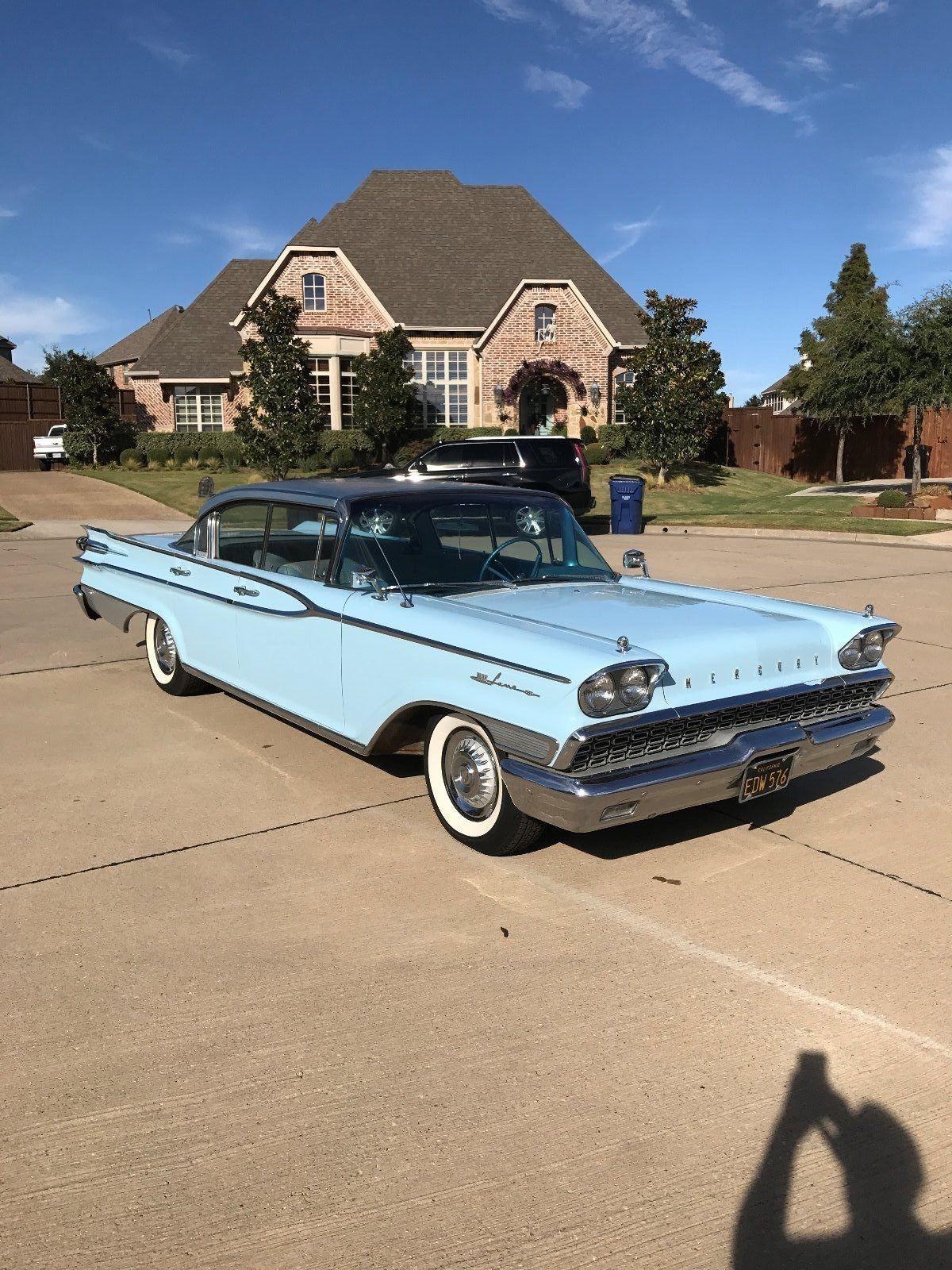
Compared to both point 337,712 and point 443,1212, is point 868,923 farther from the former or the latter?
point 337,712

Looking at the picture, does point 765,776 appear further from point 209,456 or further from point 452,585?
point 209,456

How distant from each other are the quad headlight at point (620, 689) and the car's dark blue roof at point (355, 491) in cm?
187

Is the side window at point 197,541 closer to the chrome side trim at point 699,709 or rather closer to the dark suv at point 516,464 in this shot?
the chrome side trim at point 699,709

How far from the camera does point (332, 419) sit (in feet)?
112

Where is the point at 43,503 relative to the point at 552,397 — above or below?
below

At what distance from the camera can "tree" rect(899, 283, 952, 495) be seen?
25109 mm

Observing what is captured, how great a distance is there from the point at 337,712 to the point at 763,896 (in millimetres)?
2096

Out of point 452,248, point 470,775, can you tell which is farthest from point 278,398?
point 470,775

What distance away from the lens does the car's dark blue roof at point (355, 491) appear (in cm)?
540

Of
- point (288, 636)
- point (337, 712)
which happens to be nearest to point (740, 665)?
point (337, 712)

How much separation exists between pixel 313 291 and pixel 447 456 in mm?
18271

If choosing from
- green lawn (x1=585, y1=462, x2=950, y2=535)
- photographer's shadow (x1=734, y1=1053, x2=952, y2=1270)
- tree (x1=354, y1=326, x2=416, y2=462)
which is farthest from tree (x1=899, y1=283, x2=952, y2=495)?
photographer's shadow (x1=734, y1=1053, x2=952, y2=1270)

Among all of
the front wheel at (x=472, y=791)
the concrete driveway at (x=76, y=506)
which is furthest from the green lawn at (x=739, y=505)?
the front wheel at (x=472, y=791)

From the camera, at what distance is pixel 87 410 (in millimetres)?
32906
